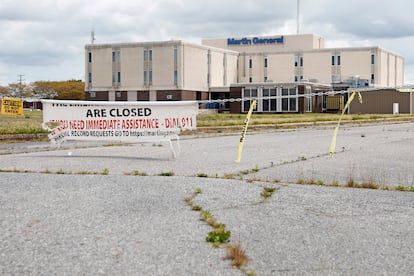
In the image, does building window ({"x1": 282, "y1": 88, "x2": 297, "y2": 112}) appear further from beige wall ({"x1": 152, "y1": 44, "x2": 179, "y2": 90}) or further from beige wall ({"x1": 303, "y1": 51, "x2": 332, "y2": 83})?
beige wall ({"x1": 303, "y1": 51, "x2": 332, "y2": 83})

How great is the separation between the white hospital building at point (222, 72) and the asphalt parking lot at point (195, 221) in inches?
2484

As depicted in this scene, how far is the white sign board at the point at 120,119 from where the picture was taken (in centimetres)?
1505

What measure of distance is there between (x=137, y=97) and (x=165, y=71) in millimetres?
5106

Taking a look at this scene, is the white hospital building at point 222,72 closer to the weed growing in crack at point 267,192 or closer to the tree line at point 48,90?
the tree line at point 48,90

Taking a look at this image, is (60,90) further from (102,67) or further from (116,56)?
(116,56)

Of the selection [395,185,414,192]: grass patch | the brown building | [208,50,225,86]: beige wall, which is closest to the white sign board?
[395,185,414,192]: grass patch

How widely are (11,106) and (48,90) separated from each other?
105 metres

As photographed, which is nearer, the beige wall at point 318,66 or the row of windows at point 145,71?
the row of windows at point 145,71

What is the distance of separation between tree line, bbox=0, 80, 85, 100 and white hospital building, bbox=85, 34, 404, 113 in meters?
23.9

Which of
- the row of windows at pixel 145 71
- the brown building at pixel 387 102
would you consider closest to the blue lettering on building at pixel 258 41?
the row of windows at pixel 145 71

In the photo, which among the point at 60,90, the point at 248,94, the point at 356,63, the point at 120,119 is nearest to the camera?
the point at 120,119

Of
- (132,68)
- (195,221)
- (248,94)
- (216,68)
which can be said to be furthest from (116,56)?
(195,221)

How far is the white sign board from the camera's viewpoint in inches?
593

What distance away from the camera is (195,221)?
290 inches
